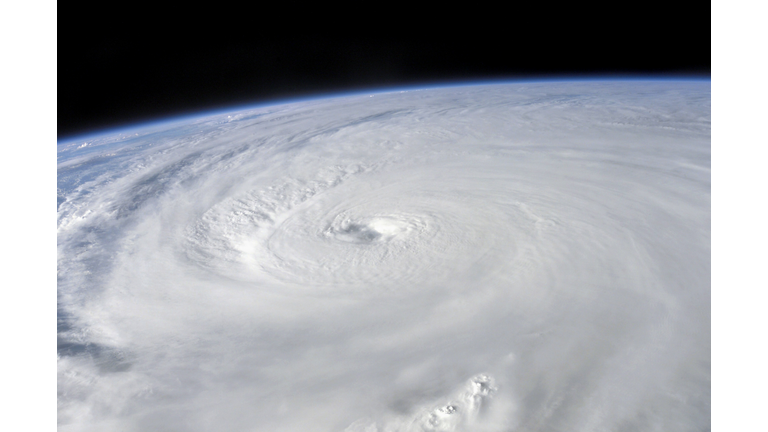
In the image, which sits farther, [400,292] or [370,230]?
[370,230]

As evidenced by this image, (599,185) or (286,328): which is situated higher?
(599,185)

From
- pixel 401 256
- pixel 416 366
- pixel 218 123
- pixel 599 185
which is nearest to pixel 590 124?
pixel 599 185

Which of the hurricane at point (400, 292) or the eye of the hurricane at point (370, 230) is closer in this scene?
the hurricane at point (400, 292)

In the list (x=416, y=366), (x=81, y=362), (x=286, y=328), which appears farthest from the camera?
(x=286, y=328)

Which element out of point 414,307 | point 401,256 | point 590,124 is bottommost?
point 414,307

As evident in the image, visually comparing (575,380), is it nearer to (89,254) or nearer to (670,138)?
(89,254)
